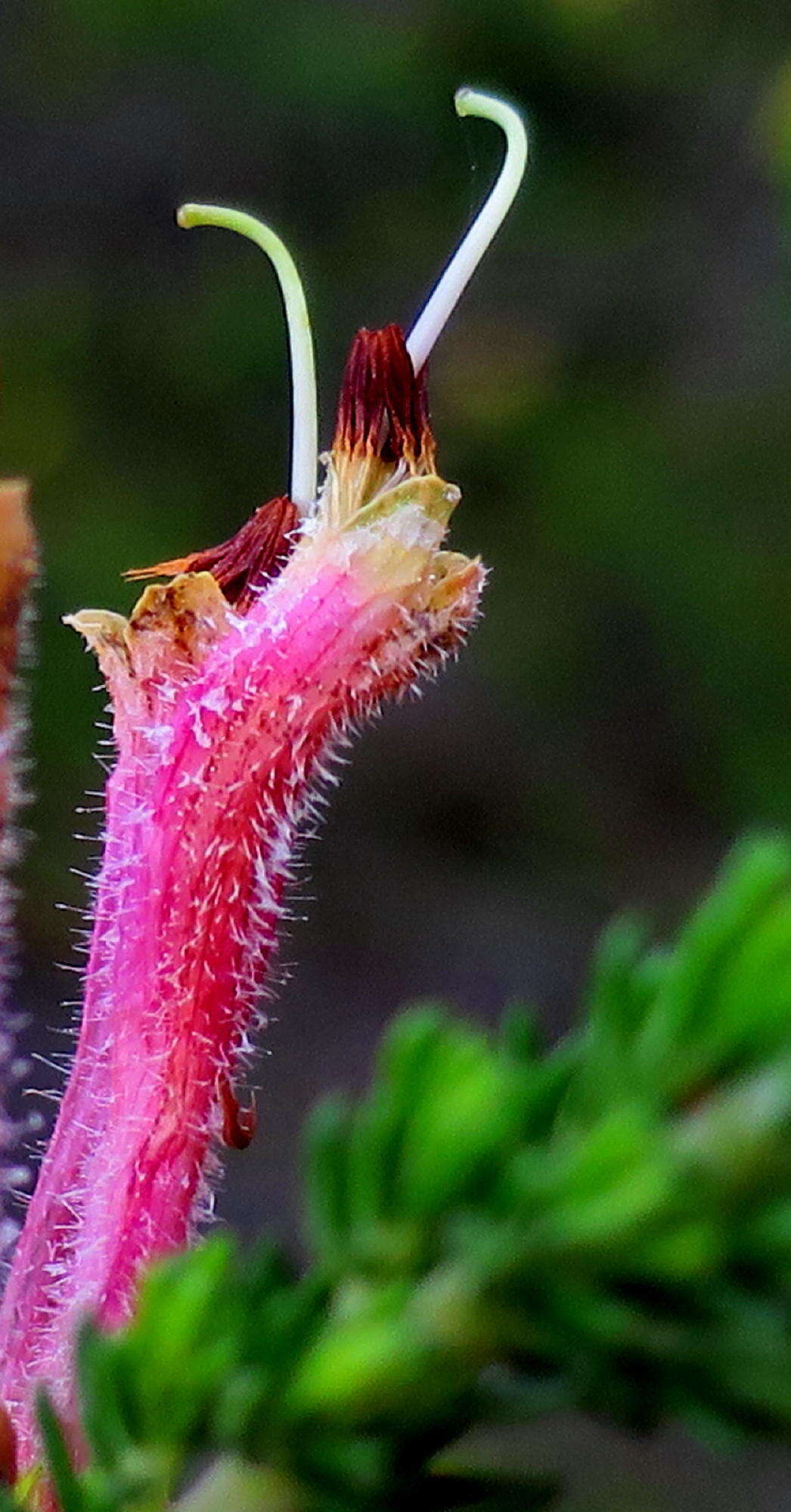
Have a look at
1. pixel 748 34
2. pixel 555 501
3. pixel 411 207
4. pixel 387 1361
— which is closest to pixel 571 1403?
pixel 387 1361

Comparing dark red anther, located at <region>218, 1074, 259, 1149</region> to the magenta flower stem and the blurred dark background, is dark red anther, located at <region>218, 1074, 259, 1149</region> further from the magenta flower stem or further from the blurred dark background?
the blurred dark background

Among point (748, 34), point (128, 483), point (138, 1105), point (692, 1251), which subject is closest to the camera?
point (692, 1251)

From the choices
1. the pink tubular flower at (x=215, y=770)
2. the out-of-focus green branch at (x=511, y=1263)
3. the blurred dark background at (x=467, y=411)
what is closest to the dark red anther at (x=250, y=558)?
the pink tubular flower at (x=215, y=770)


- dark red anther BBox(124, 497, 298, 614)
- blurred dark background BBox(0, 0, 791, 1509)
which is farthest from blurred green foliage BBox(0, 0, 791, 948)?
dark red anther BBox(124, 497, 298, 614)

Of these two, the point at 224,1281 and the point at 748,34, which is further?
the point at 748,34

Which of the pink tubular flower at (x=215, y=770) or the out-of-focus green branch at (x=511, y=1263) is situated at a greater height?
the pink tubular flower at (x=215, y=770)

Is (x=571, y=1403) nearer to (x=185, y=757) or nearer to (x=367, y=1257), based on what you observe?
(x=367, y=1257)

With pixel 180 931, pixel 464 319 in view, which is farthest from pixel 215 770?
pixel 464 319

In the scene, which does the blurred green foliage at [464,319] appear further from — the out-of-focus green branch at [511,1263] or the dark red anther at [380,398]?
the out-of-focus green branch at [511,1263]
